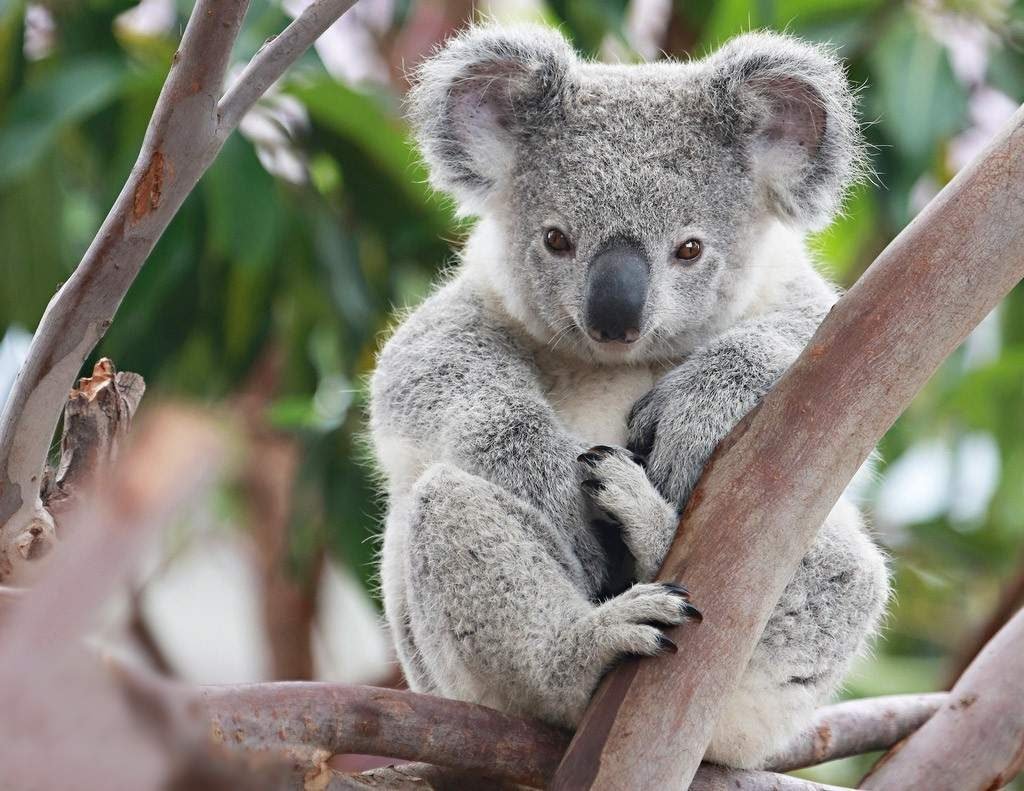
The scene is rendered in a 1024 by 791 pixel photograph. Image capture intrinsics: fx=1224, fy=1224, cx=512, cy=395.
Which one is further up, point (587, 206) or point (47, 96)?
point (47, 96)

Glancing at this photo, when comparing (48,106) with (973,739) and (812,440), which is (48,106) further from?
(973,739)

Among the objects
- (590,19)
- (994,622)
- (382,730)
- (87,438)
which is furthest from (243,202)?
(994,622)

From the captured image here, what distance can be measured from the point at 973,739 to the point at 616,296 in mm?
1180

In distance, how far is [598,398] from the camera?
2359 millimetres

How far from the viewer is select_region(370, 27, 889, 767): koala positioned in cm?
197

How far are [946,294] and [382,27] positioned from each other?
13.8ft

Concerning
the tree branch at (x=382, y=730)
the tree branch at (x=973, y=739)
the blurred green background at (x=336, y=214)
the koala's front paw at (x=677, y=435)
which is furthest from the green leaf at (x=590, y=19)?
the tree branch at (x=382, y=730)

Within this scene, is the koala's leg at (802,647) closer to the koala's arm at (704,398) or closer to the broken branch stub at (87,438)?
the koala's arm at (704,398)

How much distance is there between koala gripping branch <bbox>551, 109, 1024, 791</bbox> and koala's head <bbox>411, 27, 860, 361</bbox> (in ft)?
1.43

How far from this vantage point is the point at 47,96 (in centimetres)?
325

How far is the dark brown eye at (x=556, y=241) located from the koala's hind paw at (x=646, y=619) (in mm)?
729

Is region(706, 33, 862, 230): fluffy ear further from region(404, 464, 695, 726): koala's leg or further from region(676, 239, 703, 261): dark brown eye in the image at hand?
region(404, 464, 695, 726): koala's leg

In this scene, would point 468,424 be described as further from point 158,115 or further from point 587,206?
point 158,115

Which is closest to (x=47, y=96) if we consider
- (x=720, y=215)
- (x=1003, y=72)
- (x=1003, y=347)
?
(x=720, y=215)
